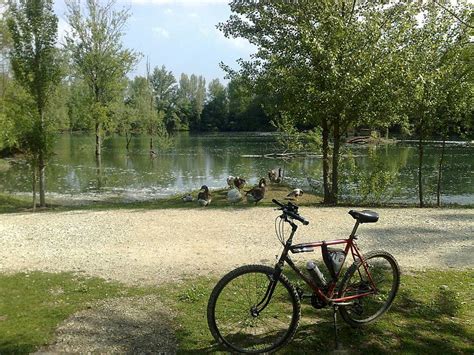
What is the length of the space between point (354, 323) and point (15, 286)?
469 centimetres

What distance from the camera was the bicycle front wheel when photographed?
4.39 metres

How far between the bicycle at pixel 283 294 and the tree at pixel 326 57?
9063 mm

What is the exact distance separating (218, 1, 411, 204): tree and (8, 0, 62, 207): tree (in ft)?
20.6

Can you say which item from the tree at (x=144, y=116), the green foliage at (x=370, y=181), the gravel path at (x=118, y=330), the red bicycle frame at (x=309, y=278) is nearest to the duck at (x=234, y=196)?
the green foliage at (x=370, y=181)

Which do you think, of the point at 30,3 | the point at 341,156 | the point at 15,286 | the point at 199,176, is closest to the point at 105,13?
the point at 199,176

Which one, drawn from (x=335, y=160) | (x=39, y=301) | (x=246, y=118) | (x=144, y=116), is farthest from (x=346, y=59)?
(x=246, y=118)

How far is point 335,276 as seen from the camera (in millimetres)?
4641

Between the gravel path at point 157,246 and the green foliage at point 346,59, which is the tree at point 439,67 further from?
the gravel path at point 157,246

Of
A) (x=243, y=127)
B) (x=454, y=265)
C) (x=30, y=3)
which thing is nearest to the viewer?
(x=454, y=265)

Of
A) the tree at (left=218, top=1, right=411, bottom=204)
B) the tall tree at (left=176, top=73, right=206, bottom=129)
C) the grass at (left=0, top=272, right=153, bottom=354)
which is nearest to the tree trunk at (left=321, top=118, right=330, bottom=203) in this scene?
the tree at (left=218, top=1, right=411, bottom=204)

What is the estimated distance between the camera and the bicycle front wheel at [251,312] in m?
4.39

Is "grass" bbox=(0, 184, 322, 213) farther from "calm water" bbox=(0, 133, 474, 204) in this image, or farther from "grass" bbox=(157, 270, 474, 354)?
"grass" bbox=(157, 270, 474, 354)

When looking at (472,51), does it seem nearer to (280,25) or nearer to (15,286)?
(280,25)

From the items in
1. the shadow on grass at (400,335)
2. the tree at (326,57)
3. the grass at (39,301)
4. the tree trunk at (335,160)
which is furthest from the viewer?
the tree trunk at (335,160)
